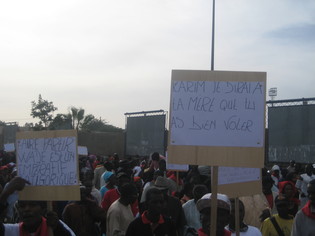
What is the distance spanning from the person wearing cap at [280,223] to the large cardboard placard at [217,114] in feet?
5.54

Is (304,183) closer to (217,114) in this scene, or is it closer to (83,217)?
(83,217)

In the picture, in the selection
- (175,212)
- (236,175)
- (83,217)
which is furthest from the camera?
(175,212)

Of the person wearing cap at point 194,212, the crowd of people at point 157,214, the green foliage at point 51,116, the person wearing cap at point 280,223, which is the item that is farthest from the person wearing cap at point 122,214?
the green foliage at point 51,116

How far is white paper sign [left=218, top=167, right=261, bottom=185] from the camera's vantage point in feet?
15.3

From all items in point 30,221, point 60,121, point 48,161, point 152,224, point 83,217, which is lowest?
point 83,217

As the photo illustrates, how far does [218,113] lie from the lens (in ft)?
12.6

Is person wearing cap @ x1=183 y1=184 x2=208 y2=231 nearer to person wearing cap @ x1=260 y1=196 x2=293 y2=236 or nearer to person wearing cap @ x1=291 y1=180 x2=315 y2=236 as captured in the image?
person wearing cap @ x1=260 y1=196 x2=293 y2=236

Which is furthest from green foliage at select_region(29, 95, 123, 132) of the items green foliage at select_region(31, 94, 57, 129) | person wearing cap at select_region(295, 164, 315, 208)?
person wearing cap at select_region(295, 164, 315, 208)

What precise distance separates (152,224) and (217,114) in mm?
1350

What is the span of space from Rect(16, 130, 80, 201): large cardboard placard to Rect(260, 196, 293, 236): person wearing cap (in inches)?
91.2

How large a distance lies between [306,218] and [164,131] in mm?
Result: 22775

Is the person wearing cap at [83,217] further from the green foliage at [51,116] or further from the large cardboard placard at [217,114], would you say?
the green foliage at [51,116]

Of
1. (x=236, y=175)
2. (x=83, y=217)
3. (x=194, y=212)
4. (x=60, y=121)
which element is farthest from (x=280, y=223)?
(x=60, y=121)

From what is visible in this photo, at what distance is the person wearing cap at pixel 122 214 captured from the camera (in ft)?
18.2
